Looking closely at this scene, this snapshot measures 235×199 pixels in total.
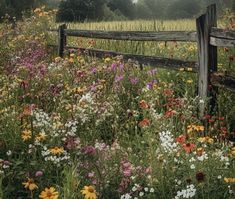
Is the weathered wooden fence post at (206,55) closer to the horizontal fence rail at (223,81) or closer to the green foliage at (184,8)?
the horizontal fence rail at (223,81)

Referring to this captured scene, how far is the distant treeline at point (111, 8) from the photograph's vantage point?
35656mm

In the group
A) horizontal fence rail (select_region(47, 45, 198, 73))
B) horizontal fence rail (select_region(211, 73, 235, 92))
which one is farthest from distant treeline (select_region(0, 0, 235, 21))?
horizontal fence rail (select_region(211, 73, 235, 92))

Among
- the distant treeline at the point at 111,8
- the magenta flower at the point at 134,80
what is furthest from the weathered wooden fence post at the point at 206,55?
the distant treeline at the point at 111,8

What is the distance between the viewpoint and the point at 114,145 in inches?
155

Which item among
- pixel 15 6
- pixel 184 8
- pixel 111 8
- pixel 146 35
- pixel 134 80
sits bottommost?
pixel 134 80

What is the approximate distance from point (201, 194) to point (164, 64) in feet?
11.8

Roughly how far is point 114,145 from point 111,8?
50.5m

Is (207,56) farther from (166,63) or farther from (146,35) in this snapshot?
(146,35)

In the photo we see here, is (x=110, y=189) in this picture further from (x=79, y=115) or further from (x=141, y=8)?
(x=141, y=8)

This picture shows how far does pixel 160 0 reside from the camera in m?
71.1

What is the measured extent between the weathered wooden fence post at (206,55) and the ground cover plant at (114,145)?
20 centimetres

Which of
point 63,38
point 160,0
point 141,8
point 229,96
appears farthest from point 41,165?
point 160,0

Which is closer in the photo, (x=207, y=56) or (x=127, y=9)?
(x=207, y=56)

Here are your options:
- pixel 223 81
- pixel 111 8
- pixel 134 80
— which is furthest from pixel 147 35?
pixel 111 8
